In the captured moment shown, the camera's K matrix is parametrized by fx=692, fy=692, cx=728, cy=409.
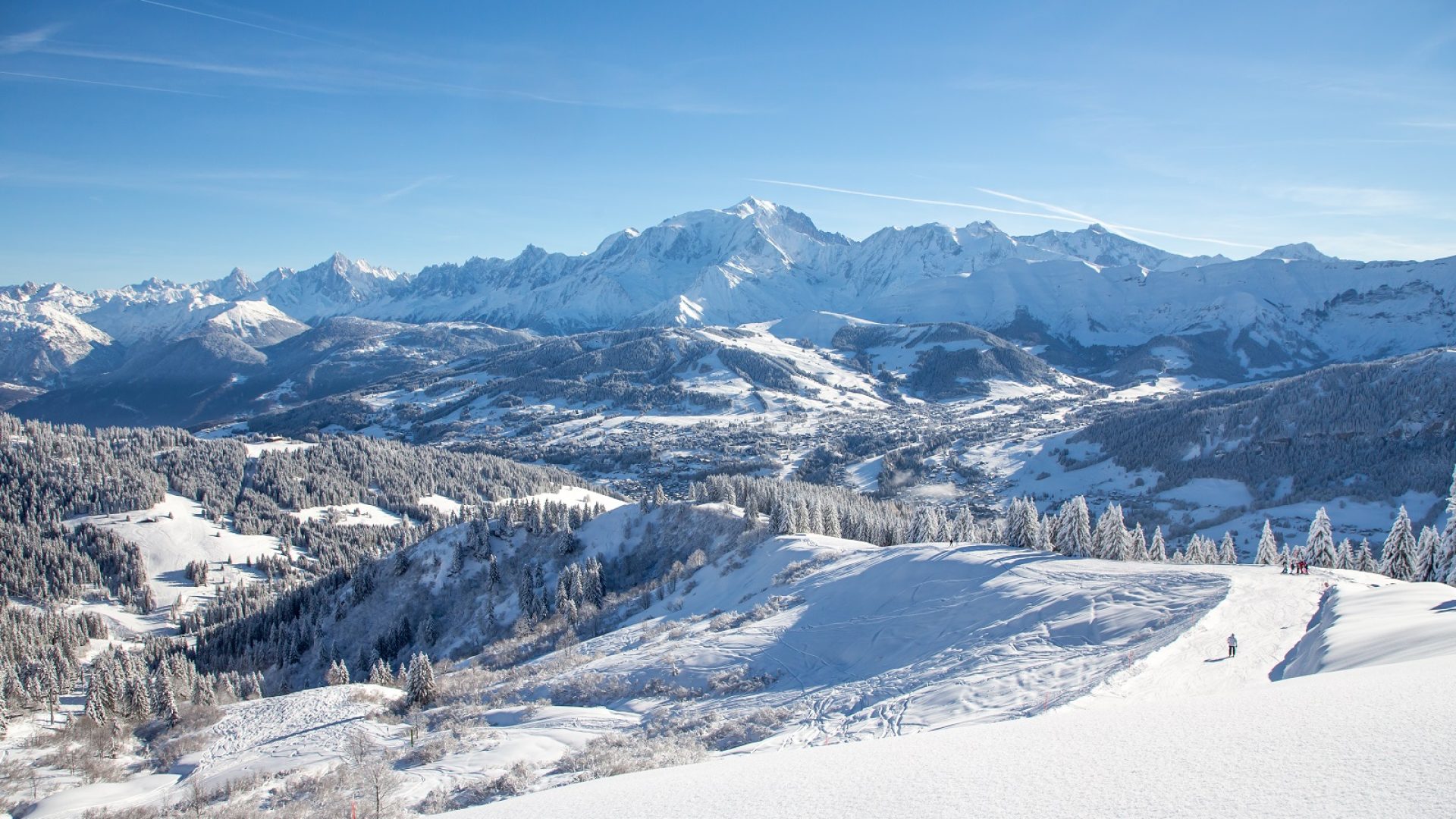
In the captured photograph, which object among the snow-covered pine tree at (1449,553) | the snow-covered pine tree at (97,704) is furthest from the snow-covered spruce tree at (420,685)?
the snow-covered pine tree at (1449,553)

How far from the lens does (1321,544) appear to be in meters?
54.8

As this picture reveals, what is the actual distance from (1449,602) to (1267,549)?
39984 mm

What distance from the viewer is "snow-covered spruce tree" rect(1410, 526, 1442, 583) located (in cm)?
4641

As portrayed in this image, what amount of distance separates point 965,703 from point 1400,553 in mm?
45935

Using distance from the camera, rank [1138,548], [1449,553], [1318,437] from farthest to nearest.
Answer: [1318,437], [1138,548], [1449,553]

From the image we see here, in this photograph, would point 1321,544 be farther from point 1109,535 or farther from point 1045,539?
point 1045,539

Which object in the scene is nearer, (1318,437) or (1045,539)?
(1045,539)

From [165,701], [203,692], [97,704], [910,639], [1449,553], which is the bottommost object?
[203,692]

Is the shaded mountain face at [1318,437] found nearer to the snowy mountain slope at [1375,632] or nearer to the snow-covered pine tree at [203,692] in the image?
the snowy mountain slope at [1375,632]

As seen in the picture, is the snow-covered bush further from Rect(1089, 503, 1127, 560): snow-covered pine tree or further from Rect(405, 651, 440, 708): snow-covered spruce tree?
Rect(1089, 503, 1127, 560): snow-covered pine tree

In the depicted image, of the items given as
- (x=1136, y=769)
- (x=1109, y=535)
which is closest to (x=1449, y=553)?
(x=1109, y=535)

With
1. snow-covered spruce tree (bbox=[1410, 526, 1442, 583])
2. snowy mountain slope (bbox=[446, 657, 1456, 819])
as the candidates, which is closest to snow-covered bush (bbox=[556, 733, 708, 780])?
snowy mountain slope (bbox=[446, 657, 1456, 819])

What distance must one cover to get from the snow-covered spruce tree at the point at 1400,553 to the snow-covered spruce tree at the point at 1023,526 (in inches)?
908

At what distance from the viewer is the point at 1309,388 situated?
159125 mm
